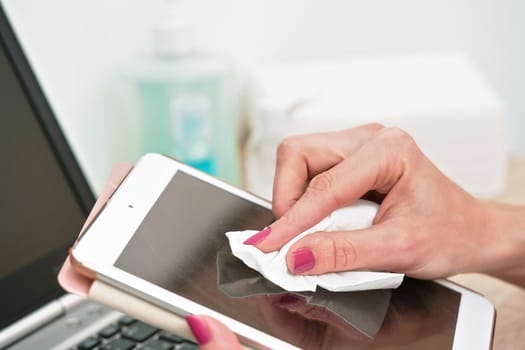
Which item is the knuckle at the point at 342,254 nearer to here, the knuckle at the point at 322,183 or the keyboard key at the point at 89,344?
the knuckle at the point at 322,183

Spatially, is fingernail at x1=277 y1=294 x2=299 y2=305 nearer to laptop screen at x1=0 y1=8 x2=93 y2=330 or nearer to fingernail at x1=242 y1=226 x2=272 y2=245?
fingernail at x1=242 y1=226 x2=272 y2=245

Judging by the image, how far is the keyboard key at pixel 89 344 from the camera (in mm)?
485

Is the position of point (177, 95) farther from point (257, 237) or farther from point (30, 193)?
point (257, 237)

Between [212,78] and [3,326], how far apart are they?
343mm

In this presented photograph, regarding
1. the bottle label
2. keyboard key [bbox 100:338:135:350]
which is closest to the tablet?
keyboard key [bbox 100:338:135:350]

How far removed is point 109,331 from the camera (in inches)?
19.8

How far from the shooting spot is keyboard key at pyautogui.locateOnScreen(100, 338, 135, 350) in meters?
0.49

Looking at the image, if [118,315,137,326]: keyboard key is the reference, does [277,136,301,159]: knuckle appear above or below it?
above

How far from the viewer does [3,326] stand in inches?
19.8

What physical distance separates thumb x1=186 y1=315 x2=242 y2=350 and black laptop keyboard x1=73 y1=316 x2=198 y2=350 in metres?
0.13

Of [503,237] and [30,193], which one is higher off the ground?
[30,193]

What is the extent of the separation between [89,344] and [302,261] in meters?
0.17

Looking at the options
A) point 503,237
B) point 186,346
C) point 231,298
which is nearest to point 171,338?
point 186,346

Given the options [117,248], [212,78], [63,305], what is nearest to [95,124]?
[212,78]
